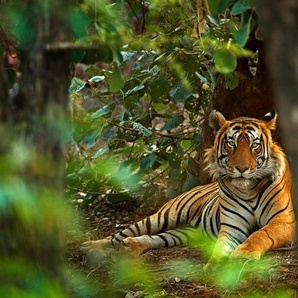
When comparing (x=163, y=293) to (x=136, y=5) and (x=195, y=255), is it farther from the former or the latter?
(x=136, y=5)

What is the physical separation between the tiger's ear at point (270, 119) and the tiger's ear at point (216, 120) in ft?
1.03

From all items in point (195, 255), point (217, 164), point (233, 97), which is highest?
point (233, 97)

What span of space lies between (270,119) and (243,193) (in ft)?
1.94

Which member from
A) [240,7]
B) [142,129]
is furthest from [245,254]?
[240,7]

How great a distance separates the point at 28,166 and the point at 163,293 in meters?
2.83

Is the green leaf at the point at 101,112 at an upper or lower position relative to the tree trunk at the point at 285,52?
lower

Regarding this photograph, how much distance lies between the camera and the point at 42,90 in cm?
238

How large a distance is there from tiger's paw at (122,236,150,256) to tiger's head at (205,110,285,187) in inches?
30.0

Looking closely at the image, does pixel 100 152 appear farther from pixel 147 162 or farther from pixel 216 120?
pixel 216 120

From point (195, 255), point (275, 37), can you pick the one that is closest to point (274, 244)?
point (195, 255)

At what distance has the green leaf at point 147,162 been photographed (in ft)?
23.4

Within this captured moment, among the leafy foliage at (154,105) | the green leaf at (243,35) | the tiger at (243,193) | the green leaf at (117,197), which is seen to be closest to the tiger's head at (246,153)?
the tiger at (243,193)

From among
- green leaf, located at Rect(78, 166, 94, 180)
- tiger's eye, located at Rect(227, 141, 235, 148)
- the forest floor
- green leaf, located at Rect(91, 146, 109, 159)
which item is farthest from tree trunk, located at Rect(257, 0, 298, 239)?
green leaf, located at Rect(91, 146, 109, 159)

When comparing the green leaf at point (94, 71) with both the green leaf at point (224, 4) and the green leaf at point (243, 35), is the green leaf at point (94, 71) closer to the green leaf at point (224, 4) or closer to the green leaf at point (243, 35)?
the green leaf at point (224, 4)
